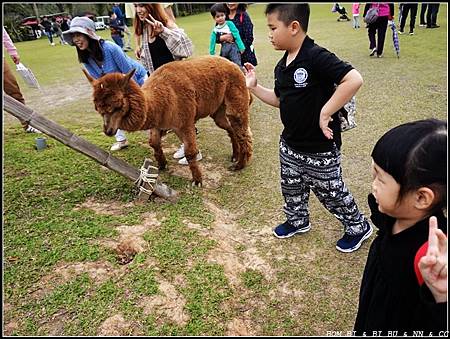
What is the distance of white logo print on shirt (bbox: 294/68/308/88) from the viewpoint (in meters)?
2.34

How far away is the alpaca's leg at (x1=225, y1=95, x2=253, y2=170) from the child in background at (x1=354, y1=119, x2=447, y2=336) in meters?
2.79

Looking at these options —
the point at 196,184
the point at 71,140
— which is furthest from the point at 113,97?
the point at 196,184

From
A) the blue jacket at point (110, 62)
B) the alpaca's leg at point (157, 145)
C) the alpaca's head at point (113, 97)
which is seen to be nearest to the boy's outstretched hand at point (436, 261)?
the alpaca's head at point (113, 97)

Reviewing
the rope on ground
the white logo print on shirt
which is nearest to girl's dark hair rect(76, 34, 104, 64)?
the rope on ground

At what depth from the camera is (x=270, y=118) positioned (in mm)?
6145

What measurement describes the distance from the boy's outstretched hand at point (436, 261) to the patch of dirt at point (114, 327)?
1773 millimetres

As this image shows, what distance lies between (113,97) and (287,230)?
186cm

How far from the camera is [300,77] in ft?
7.76

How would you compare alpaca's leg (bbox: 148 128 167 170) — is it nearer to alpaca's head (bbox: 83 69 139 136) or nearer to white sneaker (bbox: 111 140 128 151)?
alpaca's head (bbox: 83 69 139 136)

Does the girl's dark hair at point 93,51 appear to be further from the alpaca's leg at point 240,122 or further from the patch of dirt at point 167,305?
the patch of dirt at point 167,305

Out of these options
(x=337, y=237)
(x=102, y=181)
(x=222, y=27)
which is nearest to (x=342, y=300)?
(x=337, y=237)

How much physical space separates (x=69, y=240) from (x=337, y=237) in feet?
7.33

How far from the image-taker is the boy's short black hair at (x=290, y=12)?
224 cm

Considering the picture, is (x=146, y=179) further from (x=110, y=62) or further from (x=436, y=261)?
(x=436, y=261)
